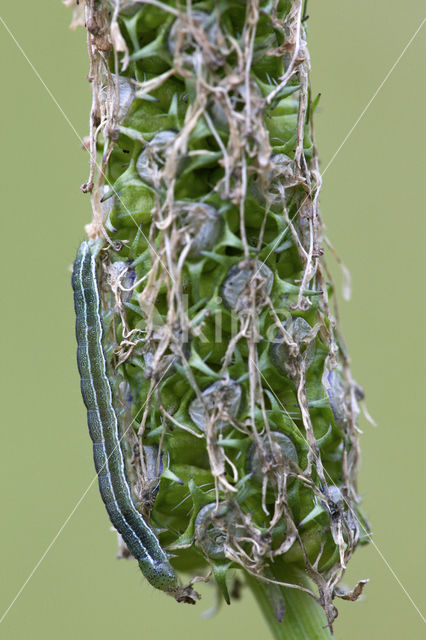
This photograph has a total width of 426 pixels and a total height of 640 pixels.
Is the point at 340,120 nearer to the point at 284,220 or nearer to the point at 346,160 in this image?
the point at 346,160

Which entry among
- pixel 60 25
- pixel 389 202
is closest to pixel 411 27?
pixel 389 202

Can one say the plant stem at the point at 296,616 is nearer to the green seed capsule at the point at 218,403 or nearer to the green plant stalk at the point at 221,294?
the green plant stalk at the point at 221,294

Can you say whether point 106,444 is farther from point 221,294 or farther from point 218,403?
point 221,294

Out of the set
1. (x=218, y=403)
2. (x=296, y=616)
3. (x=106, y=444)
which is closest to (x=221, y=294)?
(x=218, y=403)

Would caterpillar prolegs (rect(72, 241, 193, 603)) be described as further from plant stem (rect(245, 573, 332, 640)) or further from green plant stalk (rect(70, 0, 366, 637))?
plant stem (rect(245, 573, 332, 640))

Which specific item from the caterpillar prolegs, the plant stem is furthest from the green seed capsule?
the plant stem

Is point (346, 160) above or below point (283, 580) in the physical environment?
above

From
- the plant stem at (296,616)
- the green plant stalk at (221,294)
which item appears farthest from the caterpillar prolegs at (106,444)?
the plant stem at (296,616)
